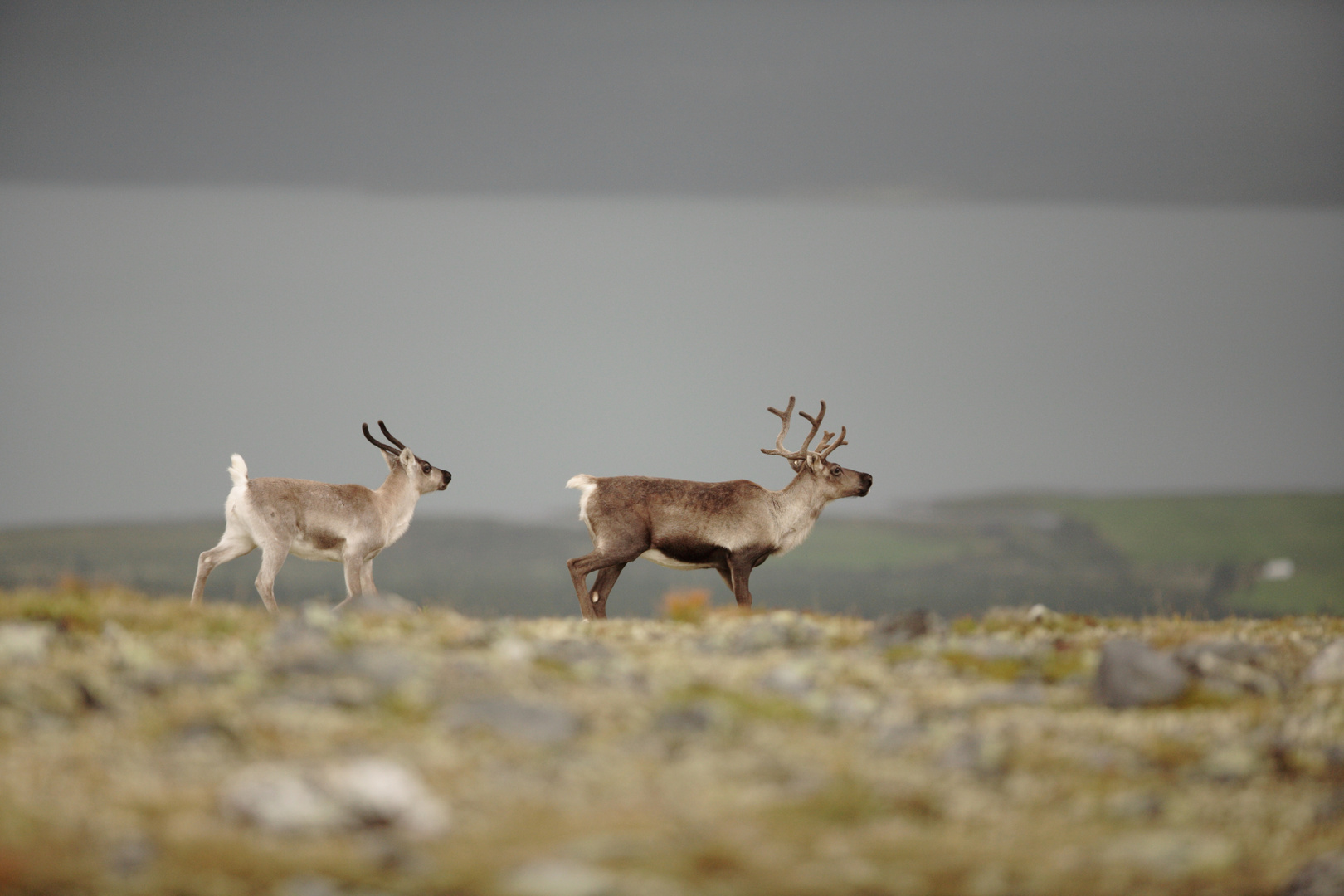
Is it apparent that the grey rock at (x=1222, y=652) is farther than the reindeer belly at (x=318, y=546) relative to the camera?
No

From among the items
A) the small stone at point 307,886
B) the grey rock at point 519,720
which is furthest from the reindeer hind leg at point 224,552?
the small stone at point 307,886

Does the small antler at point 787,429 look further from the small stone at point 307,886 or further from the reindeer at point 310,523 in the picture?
the small stone at point 307,886

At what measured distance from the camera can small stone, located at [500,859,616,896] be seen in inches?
261

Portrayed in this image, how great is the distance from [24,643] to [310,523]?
5.77 metres

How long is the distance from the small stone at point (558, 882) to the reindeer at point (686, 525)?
1097cm

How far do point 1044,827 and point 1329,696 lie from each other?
4.79 metres

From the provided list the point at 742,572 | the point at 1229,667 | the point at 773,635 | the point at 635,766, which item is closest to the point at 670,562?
the point at 742,572

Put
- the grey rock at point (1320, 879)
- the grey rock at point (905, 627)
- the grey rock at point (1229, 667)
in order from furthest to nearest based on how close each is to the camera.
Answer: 1. the grey rock at point (905, 627)
2. the grey rock at point (1229, 667)
3. the grey rock at point (1320, 879)

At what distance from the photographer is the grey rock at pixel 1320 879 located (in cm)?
721

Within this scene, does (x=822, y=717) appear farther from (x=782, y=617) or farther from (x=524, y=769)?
(x=782, y=617)

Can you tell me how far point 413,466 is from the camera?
18.8 meters

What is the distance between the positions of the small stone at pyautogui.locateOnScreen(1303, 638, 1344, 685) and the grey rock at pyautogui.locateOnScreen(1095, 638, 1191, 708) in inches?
69.4

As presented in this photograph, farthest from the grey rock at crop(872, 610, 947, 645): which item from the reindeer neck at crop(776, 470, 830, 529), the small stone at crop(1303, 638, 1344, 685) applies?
the reindeer neck at crop(776, 470, 830, 529)

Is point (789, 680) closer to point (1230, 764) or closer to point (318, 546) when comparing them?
point (1230, 764)
